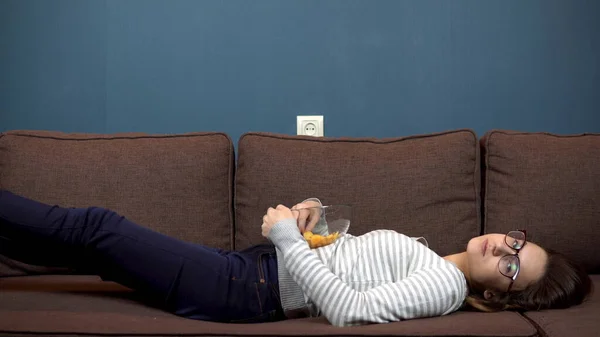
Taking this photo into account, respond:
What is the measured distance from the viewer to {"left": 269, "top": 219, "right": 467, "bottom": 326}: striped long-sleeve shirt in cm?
141

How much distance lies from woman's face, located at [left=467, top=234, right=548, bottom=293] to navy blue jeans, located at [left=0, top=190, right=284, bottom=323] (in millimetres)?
469

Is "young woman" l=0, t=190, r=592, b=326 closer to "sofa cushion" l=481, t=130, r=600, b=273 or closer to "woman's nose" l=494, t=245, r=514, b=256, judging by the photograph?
"woman's nose" l=494, t=245, r=514, b=256

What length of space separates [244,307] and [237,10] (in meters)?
1.25

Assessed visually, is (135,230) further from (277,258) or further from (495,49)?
(495,49)

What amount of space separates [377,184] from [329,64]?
0.64 meters

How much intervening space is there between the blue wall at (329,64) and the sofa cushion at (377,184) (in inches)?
17.1

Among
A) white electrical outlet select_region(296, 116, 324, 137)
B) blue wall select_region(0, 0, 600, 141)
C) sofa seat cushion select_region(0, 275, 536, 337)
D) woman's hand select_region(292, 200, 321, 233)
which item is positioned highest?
blue wall select_region(0, 0, 600, 141)

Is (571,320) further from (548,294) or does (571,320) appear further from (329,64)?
(329,64)

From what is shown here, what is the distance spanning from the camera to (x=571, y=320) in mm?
1446

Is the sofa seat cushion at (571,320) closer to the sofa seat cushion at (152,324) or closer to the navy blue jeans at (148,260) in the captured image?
the sofa seat cushion at (152,324)

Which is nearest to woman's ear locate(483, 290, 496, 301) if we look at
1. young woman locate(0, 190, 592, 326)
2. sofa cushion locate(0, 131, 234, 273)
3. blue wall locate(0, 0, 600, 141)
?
young woman locate(0, 190, 592, 326)

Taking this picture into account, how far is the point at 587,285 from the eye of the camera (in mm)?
1626

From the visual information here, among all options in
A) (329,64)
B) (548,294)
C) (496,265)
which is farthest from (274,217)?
(329,64)

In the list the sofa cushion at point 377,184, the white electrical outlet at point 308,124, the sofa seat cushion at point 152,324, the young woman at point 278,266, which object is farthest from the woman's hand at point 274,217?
the white electrical outlet at point 308,124
